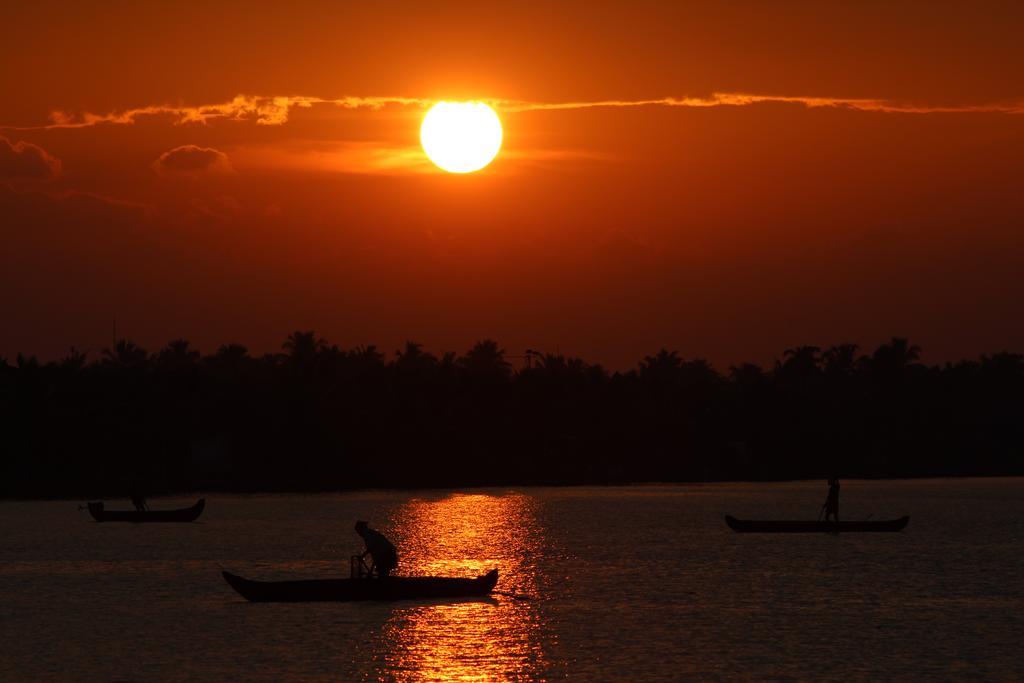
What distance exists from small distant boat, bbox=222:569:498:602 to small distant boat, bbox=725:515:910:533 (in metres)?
34.8

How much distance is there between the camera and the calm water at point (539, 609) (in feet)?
140

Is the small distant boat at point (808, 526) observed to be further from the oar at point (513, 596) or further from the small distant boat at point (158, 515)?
the small distant boat at point (158, 515)

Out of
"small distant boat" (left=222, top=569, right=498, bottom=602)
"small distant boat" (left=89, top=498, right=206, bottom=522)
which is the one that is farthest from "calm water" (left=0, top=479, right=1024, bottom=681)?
"small distant boat" (left=89, top=498, right=206, bottom=522)

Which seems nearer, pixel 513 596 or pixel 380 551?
pixel 380 551

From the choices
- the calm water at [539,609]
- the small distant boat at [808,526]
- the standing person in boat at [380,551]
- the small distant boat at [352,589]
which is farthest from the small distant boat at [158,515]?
the standing person in boat at [380,551]

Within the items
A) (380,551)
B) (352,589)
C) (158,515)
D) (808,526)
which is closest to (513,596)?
(380,551)

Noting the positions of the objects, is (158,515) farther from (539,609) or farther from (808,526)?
(539,609)

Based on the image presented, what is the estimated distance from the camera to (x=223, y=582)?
67.4 metres

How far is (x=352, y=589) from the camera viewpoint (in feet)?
173

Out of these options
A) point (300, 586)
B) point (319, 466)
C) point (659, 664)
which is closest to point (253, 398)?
point (319, 466)

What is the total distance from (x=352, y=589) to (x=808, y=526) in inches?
1622

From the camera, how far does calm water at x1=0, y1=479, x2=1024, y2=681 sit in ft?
140

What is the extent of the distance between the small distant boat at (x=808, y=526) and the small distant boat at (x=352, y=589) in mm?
34755

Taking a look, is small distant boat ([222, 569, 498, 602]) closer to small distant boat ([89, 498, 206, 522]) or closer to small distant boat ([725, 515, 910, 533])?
small distant boat ([725, 515, 910, 533])
